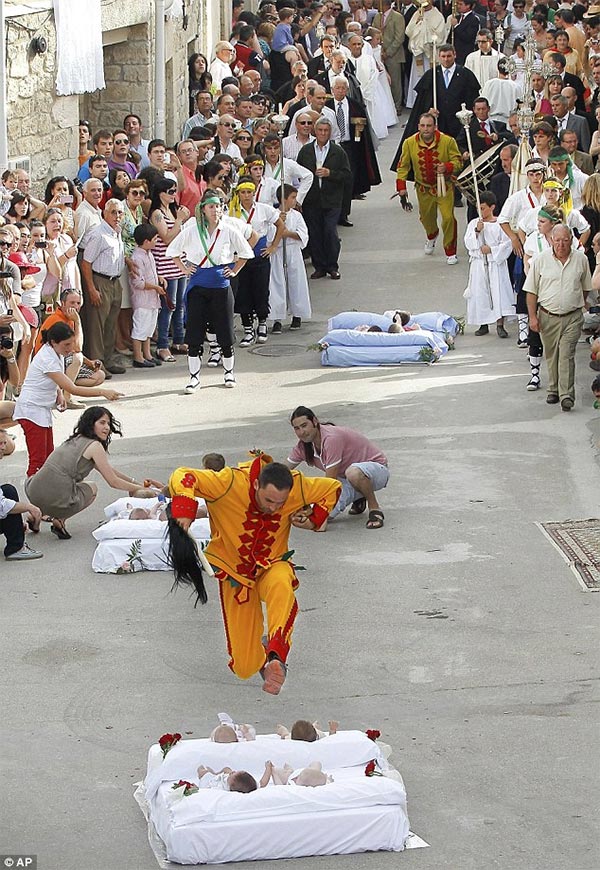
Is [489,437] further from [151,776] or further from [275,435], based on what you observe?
[151,776]

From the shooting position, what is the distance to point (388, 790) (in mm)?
6816

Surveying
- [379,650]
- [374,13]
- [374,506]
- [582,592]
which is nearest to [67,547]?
[374,506]

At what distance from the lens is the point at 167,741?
23.6ft

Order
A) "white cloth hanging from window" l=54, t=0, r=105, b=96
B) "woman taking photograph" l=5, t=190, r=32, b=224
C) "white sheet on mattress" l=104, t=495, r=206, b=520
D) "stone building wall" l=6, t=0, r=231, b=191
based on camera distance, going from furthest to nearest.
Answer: "white cloth hanging from window" l=54, t=0, r=105, b=96, "stone building wall" l=6, t=0, r=231, b=191, "woman taking photograph" l=5, t=190, r=32, b=224, "white sheet on mattress" l=104, t=495, r=206, b=520

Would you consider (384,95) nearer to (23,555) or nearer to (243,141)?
(243,141)

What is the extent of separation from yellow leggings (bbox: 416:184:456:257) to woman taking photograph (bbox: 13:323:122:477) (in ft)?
27.8

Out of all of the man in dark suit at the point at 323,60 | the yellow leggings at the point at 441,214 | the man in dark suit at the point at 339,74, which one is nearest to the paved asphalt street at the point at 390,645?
the yellow leggings at the point at 441,214

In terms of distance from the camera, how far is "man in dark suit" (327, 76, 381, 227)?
799 inches

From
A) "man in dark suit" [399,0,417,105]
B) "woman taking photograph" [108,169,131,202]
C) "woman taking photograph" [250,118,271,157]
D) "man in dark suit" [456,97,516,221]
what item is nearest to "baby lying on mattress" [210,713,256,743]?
"woman taking photograph" [108,169,131,202]

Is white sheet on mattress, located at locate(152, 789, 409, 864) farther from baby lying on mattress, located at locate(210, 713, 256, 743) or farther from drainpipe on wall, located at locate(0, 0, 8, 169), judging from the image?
drainpipe on wall, located at locate(0, 0, 8, 169)

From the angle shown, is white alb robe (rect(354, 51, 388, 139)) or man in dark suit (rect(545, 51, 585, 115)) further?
white alb robe (rect(354, 51, 388, 139))

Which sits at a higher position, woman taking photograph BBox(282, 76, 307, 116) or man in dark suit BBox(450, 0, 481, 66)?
man in dark suit BBox(450, 0, 481, 66)

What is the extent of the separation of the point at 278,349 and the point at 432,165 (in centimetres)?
370

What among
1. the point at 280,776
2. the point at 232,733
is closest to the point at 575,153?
the point at 232,733
